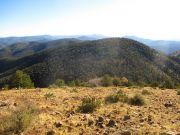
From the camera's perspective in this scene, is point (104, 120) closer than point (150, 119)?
Yes

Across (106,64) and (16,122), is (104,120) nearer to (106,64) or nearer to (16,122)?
(16,122)

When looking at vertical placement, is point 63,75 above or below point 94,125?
below

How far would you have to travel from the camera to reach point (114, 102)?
12602 mm

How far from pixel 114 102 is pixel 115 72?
6584cm

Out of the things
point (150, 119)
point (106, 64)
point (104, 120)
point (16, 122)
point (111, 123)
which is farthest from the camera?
point (106, 64)

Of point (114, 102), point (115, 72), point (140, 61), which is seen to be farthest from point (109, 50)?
point (114, 102)

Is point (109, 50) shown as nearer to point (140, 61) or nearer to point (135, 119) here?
point (140, 61)

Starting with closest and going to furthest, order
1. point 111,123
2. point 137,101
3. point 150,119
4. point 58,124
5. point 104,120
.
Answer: point 58,124
point 111,123
point 104,120
point 150,119
point 137,101

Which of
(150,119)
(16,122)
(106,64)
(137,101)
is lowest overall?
(106,64)

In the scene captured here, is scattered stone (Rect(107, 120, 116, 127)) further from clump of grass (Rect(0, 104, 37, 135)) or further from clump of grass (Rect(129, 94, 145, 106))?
clump of grass (Rect(129, 94, 145, 106))

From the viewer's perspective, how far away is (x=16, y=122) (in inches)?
310

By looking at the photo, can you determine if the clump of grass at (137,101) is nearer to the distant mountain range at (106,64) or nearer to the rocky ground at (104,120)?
the rocky ground at (104,120)

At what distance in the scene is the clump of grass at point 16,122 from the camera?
773 cm

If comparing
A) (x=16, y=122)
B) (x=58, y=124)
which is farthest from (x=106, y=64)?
(x=16, y=122)
